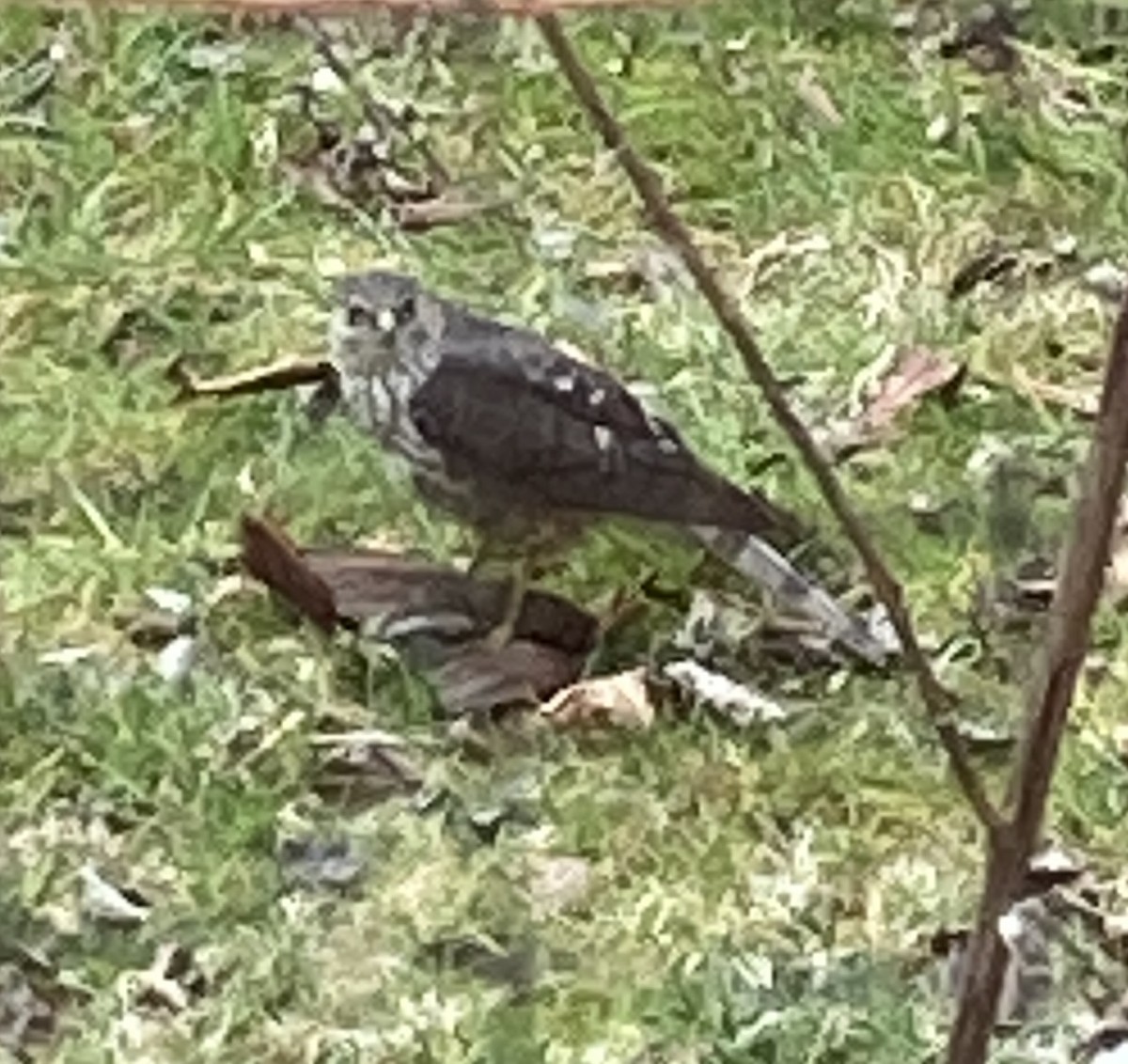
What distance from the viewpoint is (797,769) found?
12.0 ft

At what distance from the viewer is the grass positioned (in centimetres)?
331

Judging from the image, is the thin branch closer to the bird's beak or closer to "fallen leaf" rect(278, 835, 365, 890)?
"fallen leaf" rect(278, 835, 365, 890)

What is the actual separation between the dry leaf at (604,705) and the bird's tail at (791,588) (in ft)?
0.69

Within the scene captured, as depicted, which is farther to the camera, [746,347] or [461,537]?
[461,537]

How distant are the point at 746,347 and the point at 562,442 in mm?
2211

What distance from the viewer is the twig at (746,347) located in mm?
1505

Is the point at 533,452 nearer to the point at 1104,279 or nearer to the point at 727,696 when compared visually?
the point at 727,696

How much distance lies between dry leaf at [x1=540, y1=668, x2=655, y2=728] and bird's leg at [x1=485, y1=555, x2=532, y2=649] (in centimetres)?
12

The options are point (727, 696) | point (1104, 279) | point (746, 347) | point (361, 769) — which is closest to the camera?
point (746, 347)

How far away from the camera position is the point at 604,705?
147 inches

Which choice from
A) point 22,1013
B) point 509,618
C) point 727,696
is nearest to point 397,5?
point 22,1013

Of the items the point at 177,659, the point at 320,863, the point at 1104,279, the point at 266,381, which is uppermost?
the point at 1104,279

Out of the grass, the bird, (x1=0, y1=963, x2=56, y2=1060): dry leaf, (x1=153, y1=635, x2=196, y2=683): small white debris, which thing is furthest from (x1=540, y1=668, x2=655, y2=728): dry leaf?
(x1=0, y1=963, x2=56, y2=1060): dry leaf

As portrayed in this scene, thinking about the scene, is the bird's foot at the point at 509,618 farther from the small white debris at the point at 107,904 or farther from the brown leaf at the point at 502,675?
Result: the small white debris at the point at 107,904
